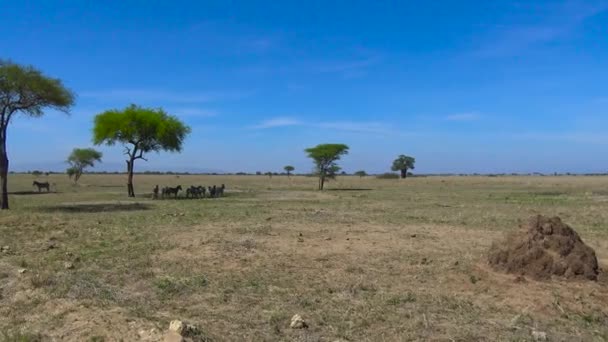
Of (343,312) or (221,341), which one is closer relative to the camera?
(221,341)

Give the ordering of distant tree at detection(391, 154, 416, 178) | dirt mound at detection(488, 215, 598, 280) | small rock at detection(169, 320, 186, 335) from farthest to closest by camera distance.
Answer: distant tree at detection(391, 154, 416, 178) < dirt mound at detection(488, 215, 598, 280) < small rock at detection(169, 320, 186, 335)

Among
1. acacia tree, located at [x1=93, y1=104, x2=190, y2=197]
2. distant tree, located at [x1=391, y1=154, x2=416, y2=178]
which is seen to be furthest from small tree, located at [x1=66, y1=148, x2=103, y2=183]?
distant tree, located at [x1=391, y1=154, x2=416, y2=178]

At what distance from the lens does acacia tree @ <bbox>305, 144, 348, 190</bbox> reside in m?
58.6

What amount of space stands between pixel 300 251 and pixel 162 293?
4584mm

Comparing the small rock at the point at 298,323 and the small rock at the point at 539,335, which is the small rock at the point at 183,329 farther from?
the small rock at the point at 539,335

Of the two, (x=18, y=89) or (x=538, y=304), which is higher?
(x=18, y=89)

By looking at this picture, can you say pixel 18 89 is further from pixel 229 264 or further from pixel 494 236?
pixel 494 236

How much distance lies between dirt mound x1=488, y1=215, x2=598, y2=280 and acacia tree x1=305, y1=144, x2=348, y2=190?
48.5 metres

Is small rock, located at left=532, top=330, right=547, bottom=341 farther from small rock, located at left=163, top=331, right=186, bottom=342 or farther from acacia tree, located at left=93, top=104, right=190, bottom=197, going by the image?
acacia tree, located at left=93, top=104, right=190, bottom=197

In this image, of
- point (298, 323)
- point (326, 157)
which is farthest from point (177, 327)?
point (326, 157)

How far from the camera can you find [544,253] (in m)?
9.31

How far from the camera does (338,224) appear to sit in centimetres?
1844

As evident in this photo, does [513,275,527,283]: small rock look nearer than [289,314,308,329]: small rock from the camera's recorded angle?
No

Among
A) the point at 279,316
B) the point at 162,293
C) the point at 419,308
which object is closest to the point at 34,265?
the point at 162,293
